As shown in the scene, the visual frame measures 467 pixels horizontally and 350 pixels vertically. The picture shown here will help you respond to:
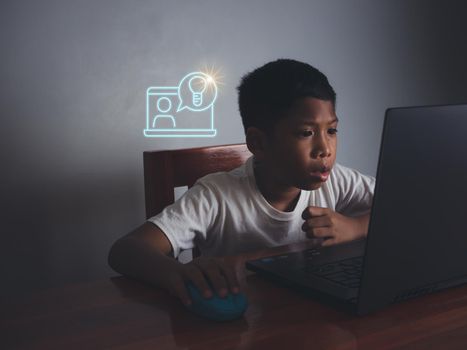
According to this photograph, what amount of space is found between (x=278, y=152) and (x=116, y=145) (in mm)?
828

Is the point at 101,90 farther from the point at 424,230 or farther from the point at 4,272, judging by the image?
the point at 424,230

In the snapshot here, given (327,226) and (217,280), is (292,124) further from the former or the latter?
(217,280)

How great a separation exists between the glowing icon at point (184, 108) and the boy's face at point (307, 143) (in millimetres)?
807

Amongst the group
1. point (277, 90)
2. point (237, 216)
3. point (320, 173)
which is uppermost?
point (277, 90)

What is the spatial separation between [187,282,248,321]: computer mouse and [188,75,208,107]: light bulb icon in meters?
1.27

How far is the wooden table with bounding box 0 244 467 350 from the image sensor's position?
529mm

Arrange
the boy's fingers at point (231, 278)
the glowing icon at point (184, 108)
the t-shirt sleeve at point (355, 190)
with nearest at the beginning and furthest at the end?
1. the boy's fingers at point (231, 278)
2. the t-shirt sleeve at point (355, 190)
3. the glowing icon at point (184, 108)

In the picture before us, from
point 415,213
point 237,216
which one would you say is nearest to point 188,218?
point 237,216

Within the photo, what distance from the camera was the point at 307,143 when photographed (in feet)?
3.25

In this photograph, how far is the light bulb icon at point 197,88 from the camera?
1.80 meters

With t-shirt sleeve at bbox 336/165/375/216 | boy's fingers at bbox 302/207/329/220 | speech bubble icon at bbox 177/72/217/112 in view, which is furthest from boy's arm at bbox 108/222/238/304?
speech bubble icon at bbox 177/72/217/112

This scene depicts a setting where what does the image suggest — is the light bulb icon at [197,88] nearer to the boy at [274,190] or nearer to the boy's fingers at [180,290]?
the boy at [274,190]

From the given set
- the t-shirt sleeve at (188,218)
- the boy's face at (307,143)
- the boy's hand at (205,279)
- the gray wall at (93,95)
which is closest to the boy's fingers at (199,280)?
the boy's hand at (205,279)

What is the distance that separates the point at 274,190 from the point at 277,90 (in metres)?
0.21
